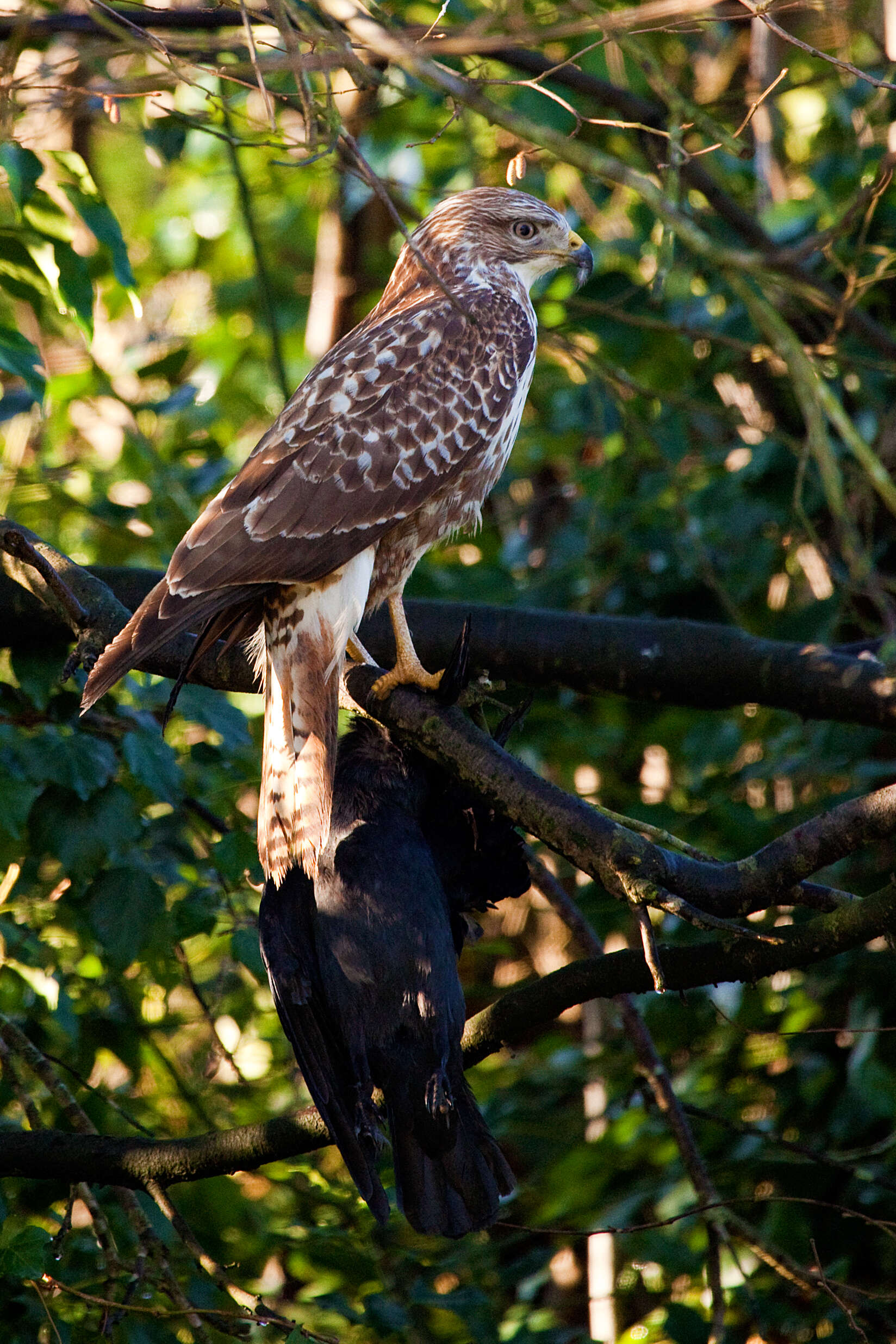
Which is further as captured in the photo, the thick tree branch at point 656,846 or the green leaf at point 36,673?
the green leaf at point 36,673

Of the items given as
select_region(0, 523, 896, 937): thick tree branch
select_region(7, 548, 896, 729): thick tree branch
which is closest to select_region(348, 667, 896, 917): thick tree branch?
select_region(0, 523, 896, 937): thick tree branch

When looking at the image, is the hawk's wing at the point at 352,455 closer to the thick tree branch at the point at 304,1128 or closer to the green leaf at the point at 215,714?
the green leaf at the point at 215,714

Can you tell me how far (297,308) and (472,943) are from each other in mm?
3905

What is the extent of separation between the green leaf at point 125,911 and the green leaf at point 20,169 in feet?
4.91

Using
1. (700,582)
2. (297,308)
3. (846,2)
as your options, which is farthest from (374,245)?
(846,2)

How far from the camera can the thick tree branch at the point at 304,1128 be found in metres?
2.15

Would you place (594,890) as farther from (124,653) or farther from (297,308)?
(297,308)

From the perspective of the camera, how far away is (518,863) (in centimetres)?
264

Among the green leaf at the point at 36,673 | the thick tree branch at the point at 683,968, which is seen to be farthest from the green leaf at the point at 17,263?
the thick tree branch at the point at 683,968

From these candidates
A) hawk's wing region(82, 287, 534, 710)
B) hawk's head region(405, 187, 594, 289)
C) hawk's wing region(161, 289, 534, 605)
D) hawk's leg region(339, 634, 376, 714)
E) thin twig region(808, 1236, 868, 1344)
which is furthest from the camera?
hawk's head region(405, 187, 594, 289)

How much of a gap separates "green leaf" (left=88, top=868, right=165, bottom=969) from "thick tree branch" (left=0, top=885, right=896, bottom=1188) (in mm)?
453

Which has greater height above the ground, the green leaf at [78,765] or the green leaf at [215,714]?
the green leaf at [215,714]

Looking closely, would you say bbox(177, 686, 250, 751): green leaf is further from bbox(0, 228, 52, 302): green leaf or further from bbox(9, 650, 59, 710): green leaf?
bbox(0, 228, 52, 302): green leaf

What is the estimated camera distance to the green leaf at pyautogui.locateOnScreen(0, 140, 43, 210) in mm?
2777
